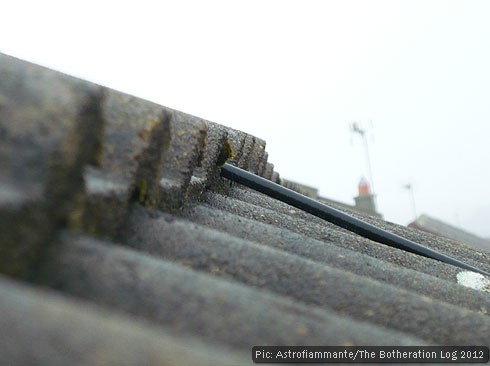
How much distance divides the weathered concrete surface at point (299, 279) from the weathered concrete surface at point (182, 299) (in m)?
0.18

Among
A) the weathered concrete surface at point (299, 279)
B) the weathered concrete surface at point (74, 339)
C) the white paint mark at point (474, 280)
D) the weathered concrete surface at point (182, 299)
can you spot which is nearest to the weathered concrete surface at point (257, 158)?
the white paint mark at point (474, 280)

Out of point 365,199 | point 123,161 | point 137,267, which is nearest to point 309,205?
point 123,161

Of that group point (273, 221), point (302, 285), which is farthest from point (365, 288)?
point (273, 221)

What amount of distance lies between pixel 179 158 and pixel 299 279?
1.24 ft

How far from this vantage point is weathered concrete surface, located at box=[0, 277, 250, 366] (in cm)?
39

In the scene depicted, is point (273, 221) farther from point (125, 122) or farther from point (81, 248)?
point (81, 248)

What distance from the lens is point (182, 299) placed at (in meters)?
0.60

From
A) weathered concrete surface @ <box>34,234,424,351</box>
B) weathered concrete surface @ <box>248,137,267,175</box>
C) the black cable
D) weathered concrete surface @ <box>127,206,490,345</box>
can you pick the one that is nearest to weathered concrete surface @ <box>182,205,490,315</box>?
weathered concrete surface @ <box>127,206,490,345</box>

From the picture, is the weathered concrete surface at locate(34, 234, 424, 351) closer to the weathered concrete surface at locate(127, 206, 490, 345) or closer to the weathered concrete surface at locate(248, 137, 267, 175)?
the weathered concrete surface at locate(127, 206, 490, 345)

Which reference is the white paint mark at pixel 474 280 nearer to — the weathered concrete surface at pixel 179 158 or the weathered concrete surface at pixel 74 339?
the weathered concrete surface at pixel 179 158

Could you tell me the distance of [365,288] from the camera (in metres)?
0.92

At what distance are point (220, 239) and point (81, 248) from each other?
337 mm

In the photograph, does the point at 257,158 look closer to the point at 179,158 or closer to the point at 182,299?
the point at 179,158

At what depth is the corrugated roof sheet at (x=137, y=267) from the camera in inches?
17.0
